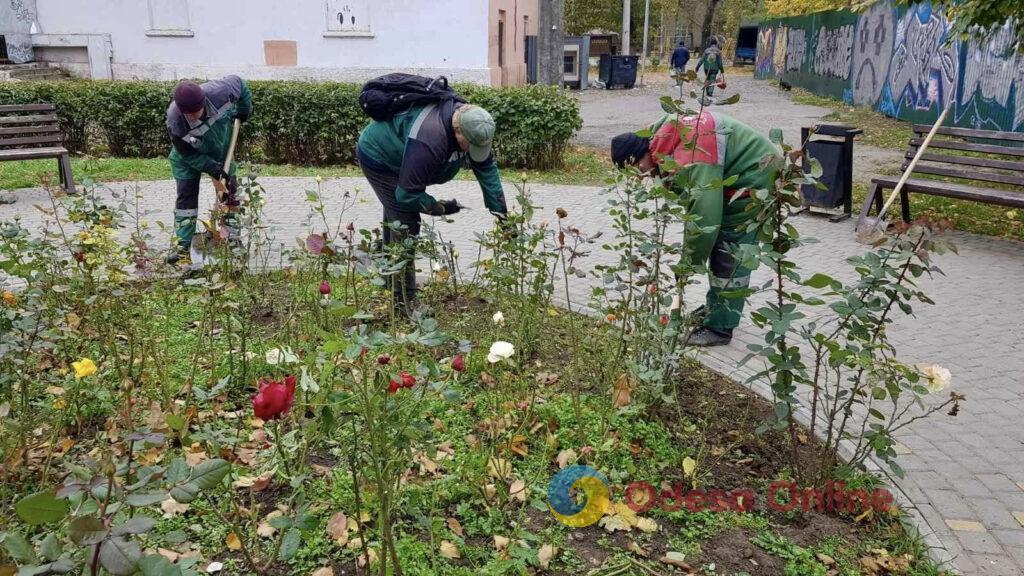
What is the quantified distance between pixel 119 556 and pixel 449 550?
4.46ft

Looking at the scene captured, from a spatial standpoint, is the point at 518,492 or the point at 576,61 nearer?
the point at 518,492

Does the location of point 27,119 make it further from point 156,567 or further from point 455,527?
point 156,567

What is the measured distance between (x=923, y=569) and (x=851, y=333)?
84cm

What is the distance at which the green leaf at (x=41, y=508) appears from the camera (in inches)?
50.9

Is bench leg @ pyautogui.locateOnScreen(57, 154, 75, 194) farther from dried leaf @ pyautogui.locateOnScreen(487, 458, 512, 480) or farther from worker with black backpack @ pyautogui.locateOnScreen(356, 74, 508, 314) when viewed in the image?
dried leaf @ pyautogui.locateOnScreen(487, 458, 512, 480)

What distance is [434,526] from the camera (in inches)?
89.2

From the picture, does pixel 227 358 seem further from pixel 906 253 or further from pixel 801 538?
pixel 906 253

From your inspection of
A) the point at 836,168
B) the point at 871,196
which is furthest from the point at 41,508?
the point at 836,168

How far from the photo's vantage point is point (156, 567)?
1.38 meters

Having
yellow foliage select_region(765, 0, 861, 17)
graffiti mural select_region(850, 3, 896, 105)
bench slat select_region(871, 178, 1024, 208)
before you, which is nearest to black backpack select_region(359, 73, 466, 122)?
bench slat select_region(871, 178, 1024, 208)

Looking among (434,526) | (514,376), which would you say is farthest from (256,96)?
(434,526)

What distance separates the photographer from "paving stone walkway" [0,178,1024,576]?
116 inches

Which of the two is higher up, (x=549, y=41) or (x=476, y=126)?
(x=549, y=41)

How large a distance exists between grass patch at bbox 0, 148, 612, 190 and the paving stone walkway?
91 centimetres
